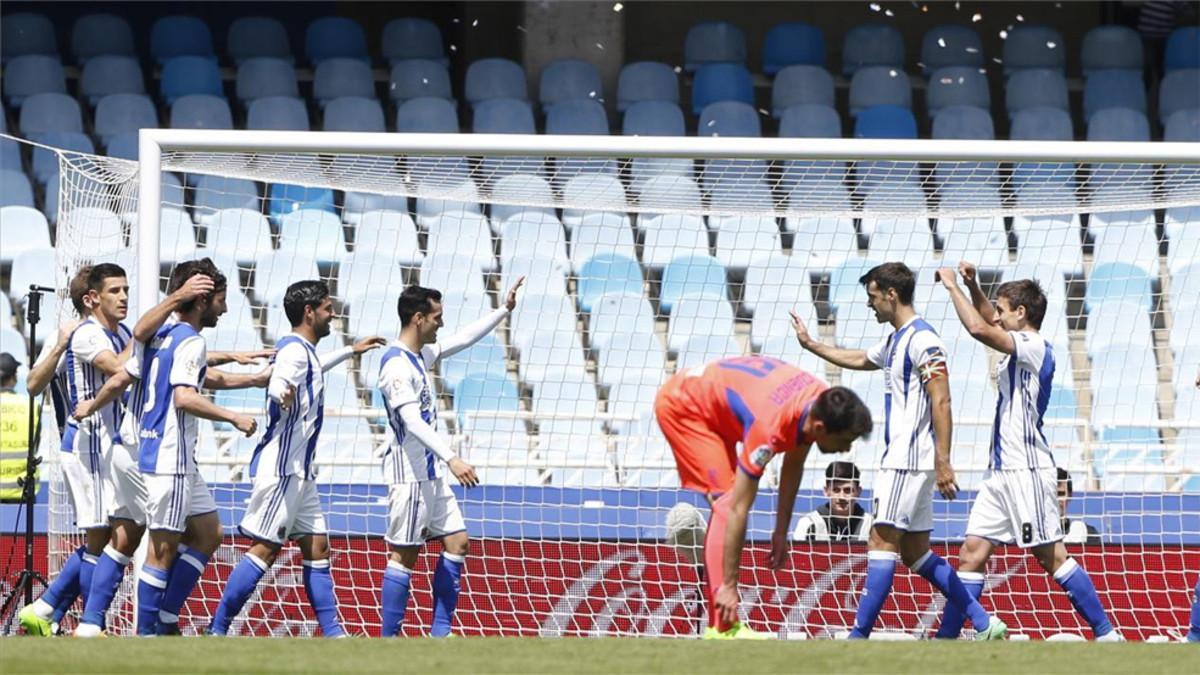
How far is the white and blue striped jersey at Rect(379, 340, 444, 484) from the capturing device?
763cm

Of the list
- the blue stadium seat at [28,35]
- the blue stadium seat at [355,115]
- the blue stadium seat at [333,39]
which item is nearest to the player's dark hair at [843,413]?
the blue stadium seat at [355,115]

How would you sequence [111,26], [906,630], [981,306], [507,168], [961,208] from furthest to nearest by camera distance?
[111,26], [507,168], [961,208], [906,630], [981,306]

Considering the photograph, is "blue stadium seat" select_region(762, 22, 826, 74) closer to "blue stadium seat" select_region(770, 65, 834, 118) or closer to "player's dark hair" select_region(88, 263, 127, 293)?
"blue stadium seat" select_region(770, 65, 834, 118)

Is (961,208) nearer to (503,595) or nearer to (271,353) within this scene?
(503,595)

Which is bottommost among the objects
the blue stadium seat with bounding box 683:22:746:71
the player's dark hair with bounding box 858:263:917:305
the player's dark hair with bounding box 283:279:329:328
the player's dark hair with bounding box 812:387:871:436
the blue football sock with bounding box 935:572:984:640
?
the blue football sock with bounding box 935:572:984:640

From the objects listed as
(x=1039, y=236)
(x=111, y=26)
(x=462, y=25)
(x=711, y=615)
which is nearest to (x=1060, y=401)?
(x=1039, y=236)

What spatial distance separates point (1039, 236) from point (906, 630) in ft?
12.7

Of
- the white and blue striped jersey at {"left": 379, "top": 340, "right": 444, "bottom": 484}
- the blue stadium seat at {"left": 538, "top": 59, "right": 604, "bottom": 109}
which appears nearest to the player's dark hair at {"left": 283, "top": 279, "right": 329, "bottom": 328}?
the white and blue striped jersey at {"left": 379, "top": 340, "right": 444, "bottom": 484}

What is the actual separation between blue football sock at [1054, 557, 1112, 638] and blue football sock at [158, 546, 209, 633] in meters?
3.81

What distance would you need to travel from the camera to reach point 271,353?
26.7 feet

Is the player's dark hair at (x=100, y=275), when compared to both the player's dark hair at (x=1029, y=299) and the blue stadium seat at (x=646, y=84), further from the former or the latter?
the blue stadium seat at (x=646, y=84)

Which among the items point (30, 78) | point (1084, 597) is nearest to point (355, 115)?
point (30, 78)

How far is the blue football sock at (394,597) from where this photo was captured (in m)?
7.66

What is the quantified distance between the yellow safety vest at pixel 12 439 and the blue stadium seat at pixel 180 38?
239 inches
